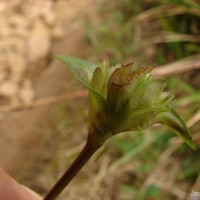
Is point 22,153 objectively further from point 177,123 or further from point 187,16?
point 177,123

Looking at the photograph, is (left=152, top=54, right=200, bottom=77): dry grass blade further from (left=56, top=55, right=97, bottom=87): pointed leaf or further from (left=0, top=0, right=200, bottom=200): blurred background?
Result: (left=56, top=55, right=97, bottom=87): pointed leaf

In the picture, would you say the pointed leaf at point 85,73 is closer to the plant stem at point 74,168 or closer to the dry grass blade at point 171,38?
the plant stem at point 74,168

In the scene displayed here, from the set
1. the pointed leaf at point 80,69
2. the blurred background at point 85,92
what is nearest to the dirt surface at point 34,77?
the blurred background at point 85,92

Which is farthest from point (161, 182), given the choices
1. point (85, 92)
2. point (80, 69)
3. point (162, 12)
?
point (80, 69)

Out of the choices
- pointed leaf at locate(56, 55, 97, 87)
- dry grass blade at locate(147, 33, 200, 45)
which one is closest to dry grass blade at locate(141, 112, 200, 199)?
dry grass blade at locate(147, 33, 200, 45)

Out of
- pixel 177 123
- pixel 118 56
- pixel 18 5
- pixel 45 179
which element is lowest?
pixel 45 179

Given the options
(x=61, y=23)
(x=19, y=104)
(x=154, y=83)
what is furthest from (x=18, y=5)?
(x=154, y=83)
